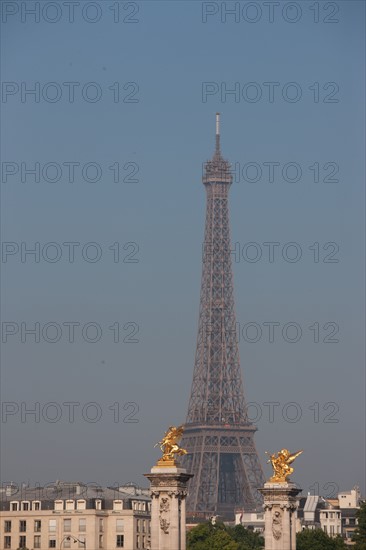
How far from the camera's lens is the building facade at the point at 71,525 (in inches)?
6993

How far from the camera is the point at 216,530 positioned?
190 m

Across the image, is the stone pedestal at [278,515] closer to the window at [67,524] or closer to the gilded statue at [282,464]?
the gilded statue at [282,464]

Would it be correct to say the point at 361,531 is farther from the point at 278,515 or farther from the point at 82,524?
the point at 278,515

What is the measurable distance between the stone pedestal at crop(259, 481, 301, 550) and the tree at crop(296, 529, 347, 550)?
5240 cm

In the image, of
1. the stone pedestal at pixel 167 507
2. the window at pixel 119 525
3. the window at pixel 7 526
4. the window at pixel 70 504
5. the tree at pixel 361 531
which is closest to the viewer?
the stone pedestal at pixel 167 507

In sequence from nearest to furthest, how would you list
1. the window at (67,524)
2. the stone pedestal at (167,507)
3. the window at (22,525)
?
→ the stone pedestal at (167,507) < the window at (67,524) < the window at (22,525)

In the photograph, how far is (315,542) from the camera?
180m

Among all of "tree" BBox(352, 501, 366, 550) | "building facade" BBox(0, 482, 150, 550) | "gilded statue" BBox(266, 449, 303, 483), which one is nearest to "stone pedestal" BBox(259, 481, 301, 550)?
"gilded statue" BBox(266, 449, 303, 483)

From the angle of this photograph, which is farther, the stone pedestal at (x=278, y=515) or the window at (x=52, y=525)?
the window at (x=52, y=525)

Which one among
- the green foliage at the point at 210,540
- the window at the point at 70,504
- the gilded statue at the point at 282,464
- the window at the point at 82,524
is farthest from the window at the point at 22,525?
the gilded statue at the point at 282,464

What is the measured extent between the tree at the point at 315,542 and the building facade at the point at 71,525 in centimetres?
1276

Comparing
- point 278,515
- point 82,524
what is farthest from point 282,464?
point 82,524

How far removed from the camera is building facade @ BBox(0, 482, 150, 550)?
17762 cm

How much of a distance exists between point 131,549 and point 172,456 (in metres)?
63.6
